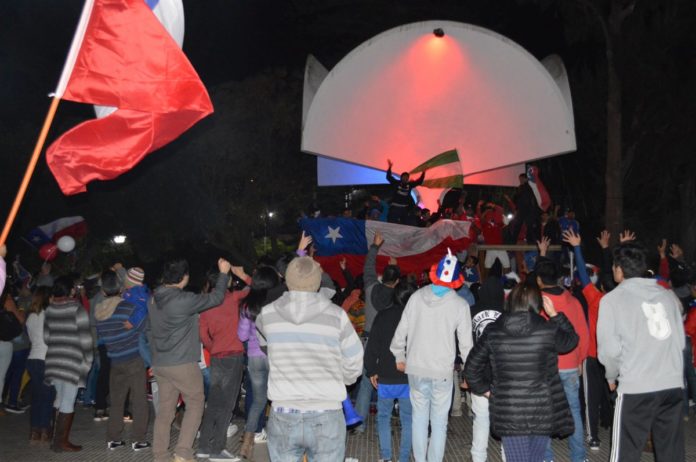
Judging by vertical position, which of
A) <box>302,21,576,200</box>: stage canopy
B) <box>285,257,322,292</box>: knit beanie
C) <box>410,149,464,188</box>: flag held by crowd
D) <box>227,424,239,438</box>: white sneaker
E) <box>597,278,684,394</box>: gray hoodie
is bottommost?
<box>227,424,239,438</box>: white sneaker

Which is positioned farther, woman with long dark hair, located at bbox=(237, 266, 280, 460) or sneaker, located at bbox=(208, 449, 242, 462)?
sneaker, located at bbox=(208, 449, 242, 462)

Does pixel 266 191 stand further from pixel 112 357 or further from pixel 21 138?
pixel 112 357

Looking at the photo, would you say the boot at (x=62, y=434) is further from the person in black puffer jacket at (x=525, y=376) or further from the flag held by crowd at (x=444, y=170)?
the flag held by crowd at (x=444, y=170)

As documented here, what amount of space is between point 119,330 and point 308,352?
14.4ft

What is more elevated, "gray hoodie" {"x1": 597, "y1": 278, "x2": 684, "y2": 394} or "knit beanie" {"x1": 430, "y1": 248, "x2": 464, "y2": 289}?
"knit beanie" {"x1": 430, "y1": 248, "x2": 464, "y2": 289}

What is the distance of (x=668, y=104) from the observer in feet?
80.7

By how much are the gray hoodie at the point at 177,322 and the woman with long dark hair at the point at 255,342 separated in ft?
1.69

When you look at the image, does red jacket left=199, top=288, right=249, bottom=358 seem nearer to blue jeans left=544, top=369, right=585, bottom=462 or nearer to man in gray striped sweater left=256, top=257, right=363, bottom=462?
man in gray striped sweater left=256, top=257, right=363, bottom=462

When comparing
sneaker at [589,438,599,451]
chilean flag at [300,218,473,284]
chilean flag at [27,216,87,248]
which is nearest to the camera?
sneaker at [589,438,599,451]

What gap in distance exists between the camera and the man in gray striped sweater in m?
5.12

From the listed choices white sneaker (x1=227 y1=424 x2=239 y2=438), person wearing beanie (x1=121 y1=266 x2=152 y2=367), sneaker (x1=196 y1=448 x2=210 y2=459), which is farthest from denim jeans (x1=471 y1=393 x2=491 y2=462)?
person wearing beanie (x1=121 y1=266 x2=152 y2=367)

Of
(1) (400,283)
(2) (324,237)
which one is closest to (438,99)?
(2) (324,237)

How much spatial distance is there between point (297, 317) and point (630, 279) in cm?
232

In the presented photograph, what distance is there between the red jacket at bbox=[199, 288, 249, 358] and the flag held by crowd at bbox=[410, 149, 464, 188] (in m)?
10.6
